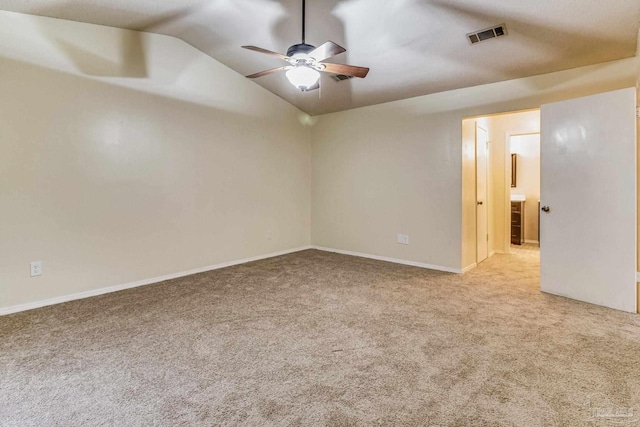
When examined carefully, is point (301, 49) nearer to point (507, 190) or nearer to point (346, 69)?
point (346, 69)

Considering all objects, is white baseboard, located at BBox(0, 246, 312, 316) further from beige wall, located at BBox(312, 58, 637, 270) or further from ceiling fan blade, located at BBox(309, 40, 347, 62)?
ceiling fan blade, located at BBox(309, 40, 347, 62)

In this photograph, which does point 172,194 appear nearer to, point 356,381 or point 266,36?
point 266,36

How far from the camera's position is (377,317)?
8.82 ft

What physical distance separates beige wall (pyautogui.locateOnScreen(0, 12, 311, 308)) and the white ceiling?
1.05 ft

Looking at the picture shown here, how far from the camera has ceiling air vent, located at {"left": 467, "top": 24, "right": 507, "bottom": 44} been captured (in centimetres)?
277

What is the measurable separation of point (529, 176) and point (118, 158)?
7.39 meters

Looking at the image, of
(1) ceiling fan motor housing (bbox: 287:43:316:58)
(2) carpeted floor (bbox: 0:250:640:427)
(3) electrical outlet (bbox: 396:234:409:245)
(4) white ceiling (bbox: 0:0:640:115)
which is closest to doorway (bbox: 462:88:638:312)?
(2) carpeted floor (bbox: 0:250:640:427)

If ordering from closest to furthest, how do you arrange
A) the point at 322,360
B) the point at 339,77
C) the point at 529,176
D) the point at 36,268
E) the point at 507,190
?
the point at 322,360
the point at 36,268
the point at 339,77
the point at 507,190
the point at 529,176

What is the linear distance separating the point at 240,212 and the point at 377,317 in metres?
2.78

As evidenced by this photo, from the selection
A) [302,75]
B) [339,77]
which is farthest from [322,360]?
[339,77]

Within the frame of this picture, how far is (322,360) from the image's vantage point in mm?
2016

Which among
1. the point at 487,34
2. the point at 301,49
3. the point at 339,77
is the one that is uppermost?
the point at 339,77

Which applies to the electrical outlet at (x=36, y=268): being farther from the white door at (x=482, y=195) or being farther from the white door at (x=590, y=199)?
the white door at (x=482, y=195)

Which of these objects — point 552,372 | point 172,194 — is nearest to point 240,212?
point 172,194
